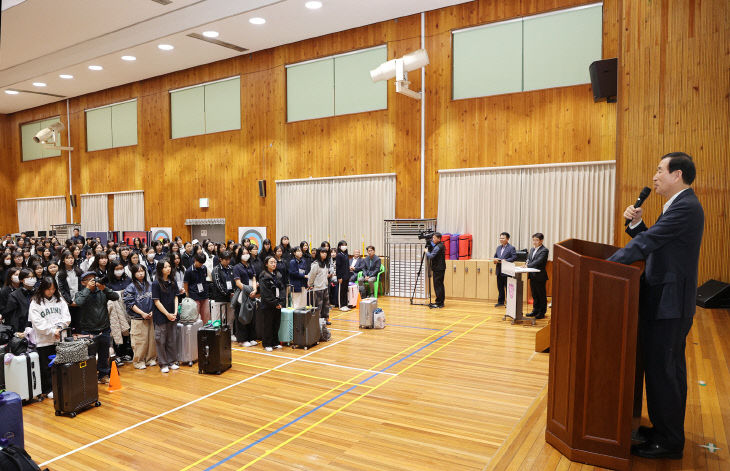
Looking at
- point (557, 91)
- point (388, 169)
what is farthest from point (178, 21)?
point (557, 91)

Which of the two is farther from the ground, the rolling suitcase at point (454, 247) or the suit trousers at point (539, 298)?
the rolling suitcase at point (454, 247)

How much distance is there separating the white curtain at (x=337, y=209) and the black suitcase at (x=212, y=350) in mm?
6963

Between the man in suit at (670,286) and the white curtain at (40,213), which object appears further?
the white curtain at (40,213)

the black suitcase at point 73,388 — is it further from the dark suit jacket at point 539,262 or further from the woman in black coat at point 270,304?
the dark suit jacket at point 539,262

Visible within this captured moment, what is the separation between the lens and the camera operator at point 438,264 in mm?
10648

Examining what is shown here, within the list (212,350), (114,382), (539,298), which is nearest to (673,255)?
(212,350)

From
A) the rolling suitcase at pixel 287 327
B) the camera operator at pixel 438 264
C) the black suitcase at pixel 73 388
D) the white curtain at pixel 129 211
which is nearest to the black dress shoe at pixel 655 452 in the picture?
the black suitcase at pixel 73 388

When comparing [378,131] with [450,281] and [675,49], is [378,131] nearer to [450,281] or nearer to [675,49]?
[450,281]

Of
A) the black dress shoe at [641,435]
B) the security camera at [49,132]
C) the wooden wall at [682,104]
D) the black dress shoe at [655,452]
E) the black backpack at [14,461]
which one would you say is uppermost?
the security camera at [49,132]

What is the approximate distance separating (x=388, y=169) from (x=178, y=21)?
6667 mm

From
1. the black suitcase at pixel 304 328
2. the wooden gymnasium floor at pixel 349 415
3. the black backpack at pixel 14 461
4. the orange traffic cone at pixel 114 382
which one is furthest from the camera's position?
the black suitcase at pixel 304 328

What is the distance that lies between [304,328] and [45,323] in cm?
338

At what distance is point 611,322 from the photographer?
3.02m

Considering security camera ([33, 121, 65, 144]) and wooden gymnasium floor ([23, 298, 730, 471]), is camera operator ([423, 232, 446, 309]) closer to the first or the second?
wooden gymnasium floor ([23, 298, 730, 471])
